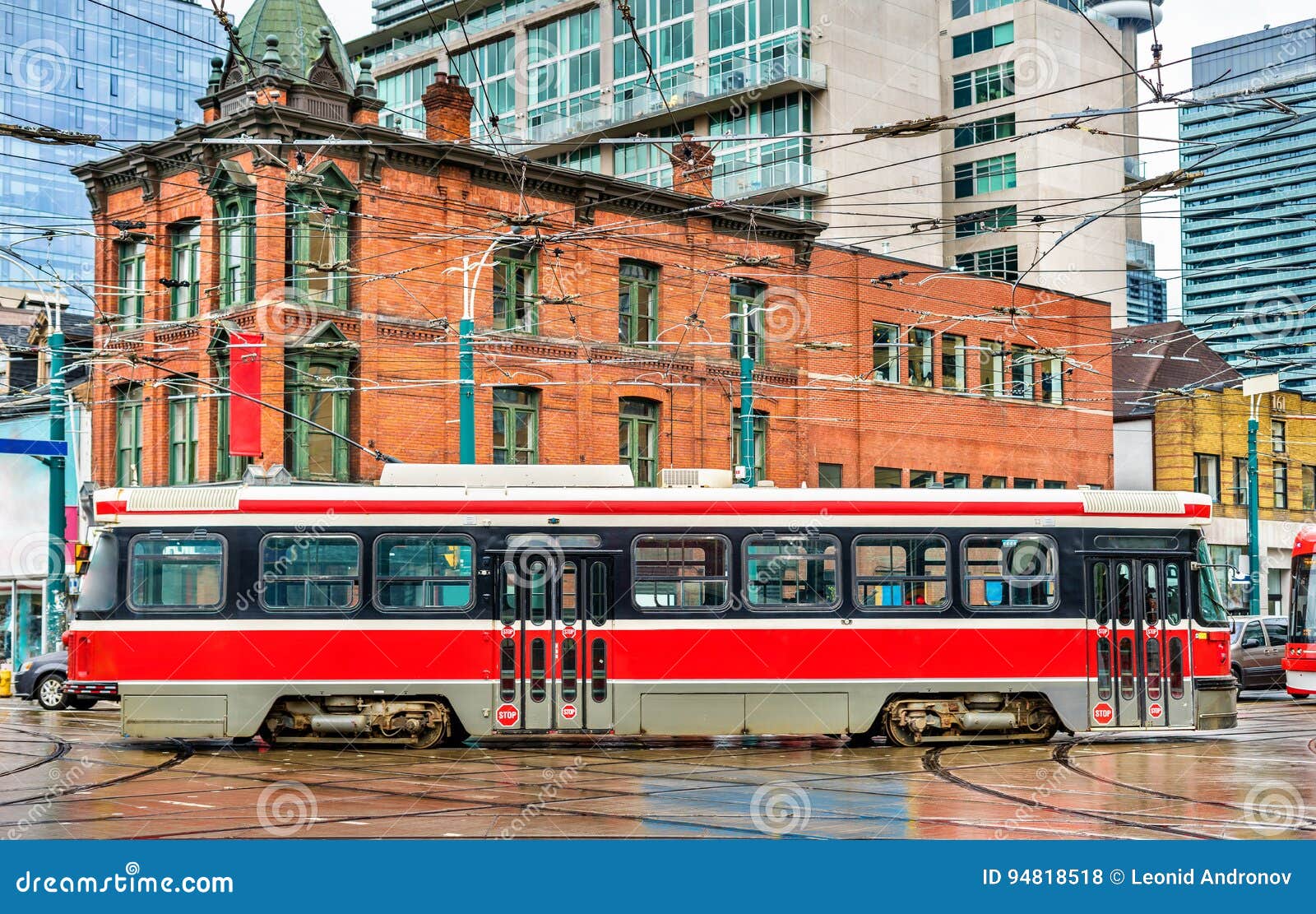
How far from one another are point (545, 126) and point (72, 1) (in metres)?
52.2

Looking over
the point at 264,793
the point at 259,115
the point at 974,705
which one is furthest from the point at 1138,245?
the point at 264,793

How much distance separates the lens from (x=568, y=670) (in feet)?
64.0

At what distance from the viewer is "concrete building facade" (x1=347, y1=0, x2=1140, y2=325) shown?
2552 inches

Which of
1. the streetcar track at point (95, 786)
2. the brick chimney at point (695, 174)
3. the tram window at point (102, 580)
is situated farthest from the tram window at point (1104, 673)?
the brick chimney at point (695, 174)

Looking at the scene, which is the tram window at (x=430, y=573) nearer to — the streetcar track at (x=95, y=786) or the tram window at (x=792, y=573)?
the streetcar track at (x=95, y=786)

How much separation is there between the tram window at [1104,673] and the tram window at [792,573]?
3.36 metres

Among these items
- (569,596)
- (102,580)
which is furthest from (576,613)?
(102,580)

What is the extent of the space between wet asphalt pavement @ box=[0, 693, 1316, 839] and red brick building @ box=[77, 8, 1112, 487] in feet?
40.1

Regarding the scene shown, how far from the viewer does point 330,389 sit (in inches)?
1348

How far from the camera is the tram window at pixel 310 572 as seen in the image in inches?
766

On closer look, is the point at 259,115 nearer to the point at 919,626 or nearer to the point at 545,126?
the point at 919,626

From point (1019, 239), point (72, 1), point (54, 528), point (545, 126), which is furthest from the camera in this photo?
point (72, 1)

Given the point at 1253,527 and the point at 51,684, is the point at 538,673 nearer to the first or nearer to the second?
the point at 51,684

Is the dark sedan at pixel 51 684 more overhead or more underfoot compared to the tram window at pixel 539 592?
more underfoot
